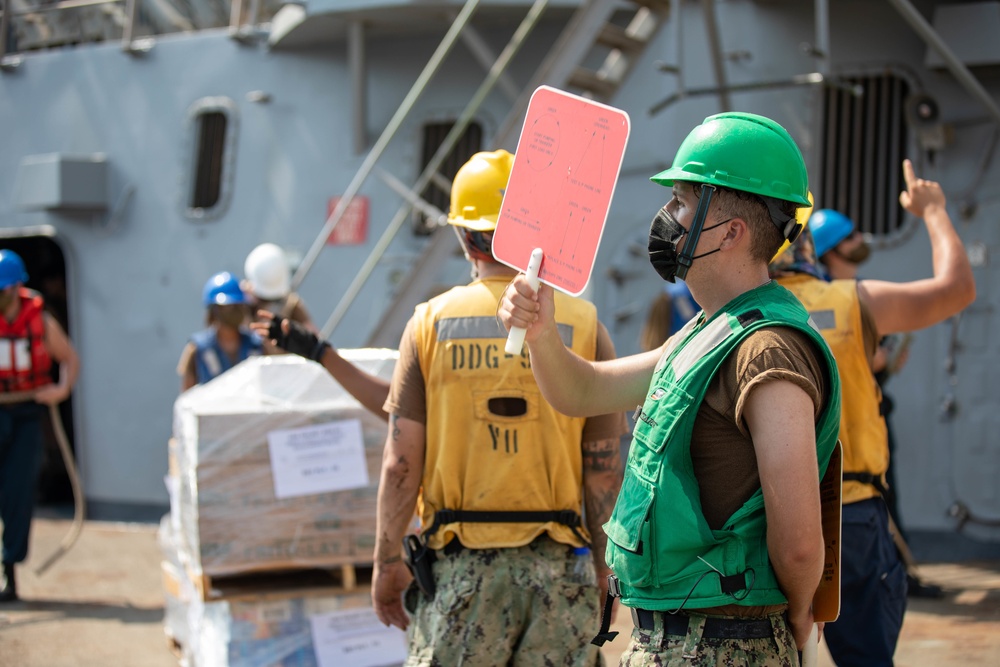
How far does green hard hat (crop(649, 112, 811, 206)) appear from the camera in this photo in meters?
2.24

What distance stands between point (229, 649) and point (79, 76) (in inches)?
301

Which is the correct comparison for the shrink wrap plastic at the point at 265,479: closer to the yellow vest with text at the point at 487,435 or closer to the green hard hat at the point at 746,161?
the yellow vest with text at the point at 487,435

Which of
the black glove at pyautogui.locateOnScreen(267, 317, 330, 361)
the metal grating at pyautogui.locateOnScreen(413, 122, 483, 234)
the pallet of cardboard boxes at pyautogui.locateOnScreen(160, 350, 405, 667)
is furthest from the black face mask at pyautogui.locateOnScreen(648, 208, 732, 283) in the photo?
the metal grating at pyautogui.locateOnScreen(413, 122, 483, 234)

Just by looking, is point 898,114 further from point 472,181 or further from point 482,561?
point 482,561

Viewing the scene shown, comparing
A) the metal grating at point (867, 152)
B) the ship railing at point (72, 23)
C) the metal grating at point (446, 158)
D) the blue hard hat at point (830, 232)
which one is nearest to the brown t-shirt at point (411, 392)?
the blue hard hat at point (830, 232)

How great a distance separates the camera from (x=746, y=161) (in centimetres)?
225

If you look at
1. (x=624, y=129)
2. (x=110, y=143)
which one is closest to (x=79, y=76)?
(x=110, y=143)

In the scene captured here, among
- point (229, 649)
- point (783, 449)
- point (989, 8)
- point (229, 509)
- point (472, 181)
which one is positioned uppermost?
point (989, 8)

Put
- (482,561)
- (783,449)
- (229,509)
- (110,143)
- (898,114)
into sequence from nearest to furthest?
(783,449) → (482,561) → (229,509) → (898,114) → (110,143)

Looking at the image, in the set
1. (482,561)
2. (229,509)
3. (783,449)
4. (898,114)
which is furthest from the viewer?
(898,114)

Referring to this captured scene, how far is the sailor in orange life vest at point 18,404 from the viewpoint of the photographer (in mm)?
7125

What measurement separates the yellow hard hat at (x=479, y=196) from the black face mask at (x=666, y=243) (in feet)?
3.37

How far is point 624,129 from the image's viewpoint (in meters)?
2.46

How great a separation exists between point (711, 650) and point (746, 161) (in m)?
0.98
